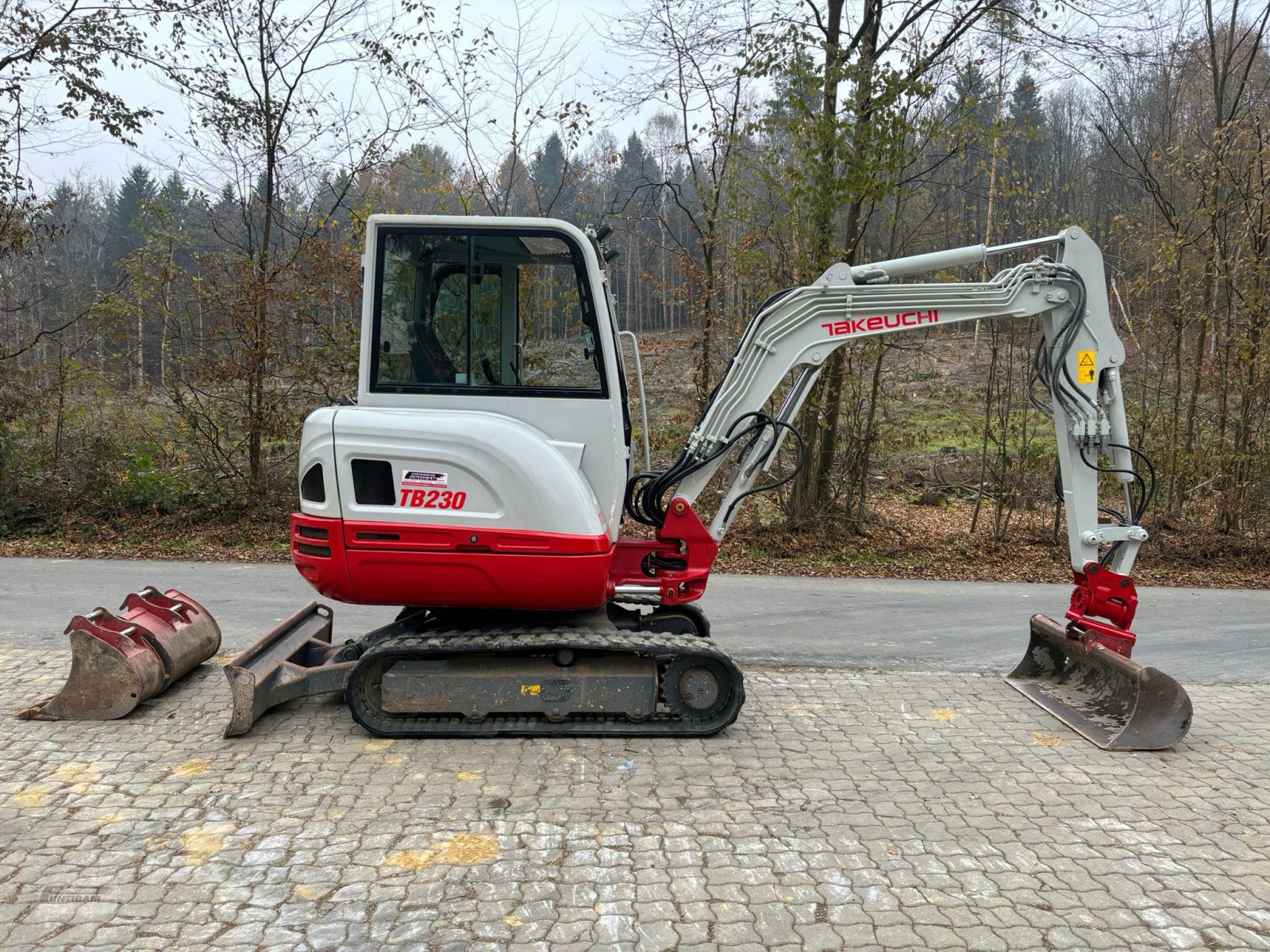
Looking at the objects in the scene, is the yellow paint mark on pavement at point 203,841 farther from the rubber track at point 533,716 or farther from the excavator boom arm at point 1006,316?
the excavator boom arm at point 1006,316

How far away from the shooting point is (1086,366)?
18.7 ft

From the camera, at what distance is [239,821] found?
13.5 ft

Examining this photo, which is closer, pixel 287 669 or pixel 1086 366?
pixel 287 669

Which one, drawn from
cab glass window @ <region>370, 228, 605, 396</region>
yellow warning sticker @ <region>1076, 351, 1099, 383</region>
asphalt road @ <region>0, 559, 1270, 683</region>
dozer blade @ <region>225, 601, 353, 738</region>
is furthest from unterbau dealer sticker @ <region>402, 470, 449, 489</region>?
yellow warning sticker @ <region>1076, 351, 1099, 383</region>

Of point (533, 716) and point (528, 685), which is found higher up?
point (528, 685)

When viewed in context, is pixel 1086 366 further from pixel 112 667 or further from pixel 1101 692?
pixel 112 667

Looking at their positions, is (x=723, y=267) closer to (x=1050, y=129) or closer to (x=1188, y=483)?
(x=1188, y=483)

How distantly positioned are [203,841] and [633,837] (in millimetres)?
1825

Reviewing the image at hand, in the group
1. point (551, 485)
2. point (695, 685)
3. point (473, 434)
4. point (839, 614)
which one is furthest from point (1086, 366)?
point (473, 434)

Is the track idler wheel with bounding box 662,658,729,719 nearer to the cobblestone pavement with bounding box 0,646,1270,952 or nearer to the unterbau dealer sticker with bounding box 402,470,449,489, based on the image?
the cobblestone pavement with bounding box 0,646,1270,952

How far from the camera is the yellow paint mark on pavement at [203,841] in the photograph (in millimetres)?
3805

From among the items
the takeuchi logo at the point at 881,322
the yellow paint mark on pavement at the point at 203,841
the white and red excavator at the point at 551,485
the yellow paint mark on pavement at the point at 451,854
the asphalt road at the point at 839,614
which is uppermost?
the takeuchi logo at the point at 881,322

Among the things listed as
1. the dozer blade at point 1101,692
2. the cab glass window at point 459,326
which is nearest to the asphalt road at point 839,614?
the dozer blade at point 1101,692

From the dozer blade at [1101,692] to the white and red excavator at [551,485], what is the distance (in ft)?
0.05
